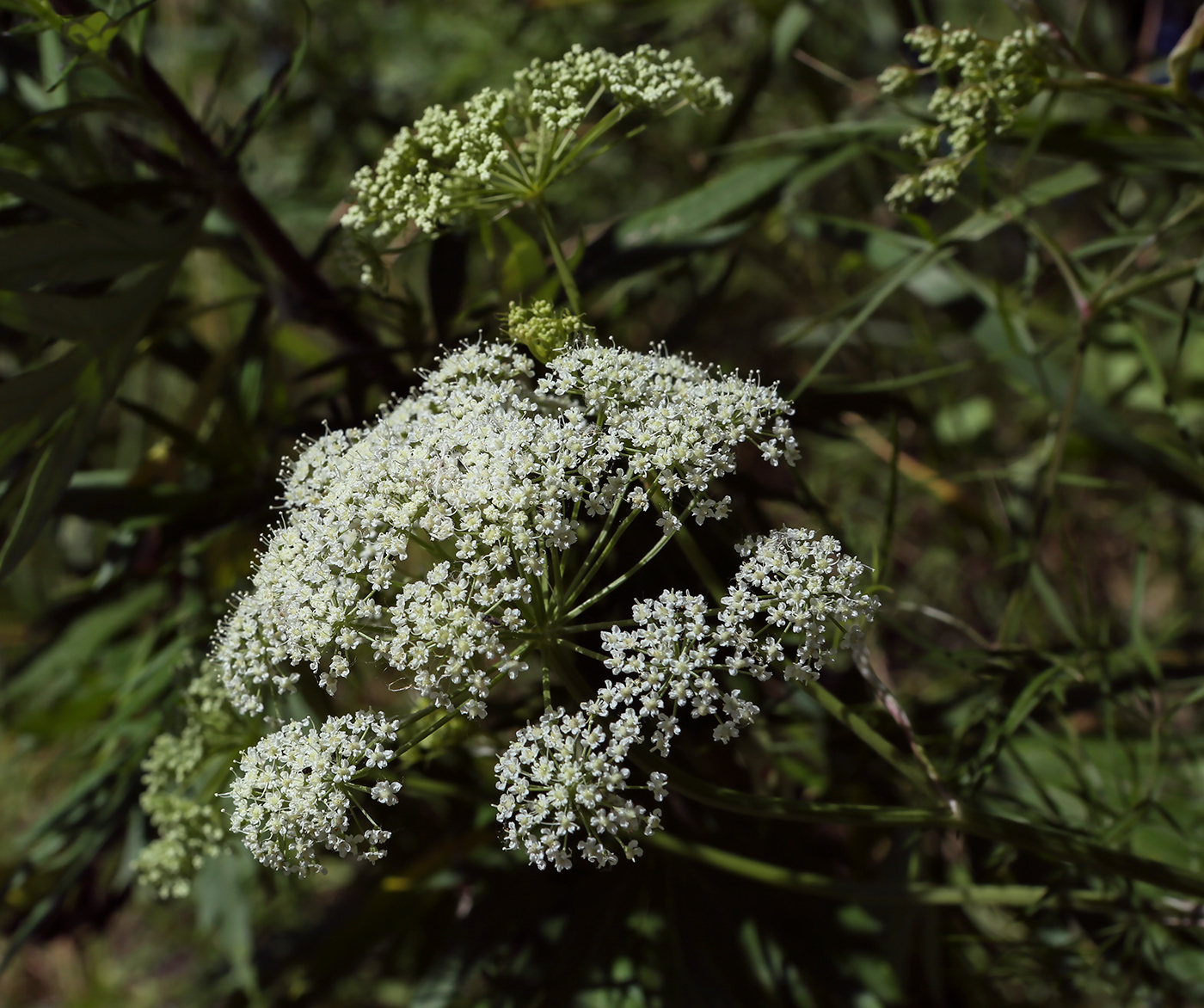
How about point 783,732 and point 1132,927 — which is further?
point 783,732

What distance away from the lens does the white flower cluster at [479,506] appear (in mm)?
946

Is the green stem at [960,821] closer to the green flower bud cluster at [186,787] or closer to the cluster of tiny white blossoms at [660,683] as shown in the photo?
the cluster of tiny white blossoms at [660,683]

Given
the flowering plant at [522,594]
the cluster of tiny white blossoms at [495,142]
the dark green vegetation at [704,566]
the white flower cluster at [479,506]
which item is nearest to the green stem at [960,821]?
the dark green vegetation at [704,566]

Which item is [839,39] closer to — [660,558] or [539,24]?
[539,24]

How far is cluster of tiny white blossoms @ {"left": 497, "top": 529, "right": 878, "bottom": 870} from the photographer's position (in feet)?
2.94

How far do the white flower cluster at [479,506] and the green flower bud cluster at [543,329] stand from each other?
0.07 feet

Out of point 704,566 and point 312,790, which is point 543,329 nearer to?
point 704,566

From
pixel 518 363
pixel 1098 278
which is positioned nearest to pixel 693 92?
pixel 518 363

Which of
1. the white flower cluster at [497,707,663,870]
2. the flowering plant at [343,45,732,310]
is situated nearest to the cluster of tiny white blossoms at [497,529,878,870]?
the white flower cluster at [497,707,663,870]

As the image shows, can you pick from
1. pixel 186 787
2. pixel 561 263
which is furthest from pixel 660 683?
pixel 186 787

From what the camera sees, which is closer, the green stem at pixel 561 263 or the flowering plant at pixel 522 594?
the flowering plant at pixel 522 594

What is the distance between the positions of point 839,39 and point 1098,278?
147 centimetres

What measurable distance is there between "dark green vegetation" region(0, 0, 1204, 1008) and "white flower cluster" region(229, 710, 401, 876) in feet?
0.89

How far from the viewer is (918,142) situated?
4.21 feet
